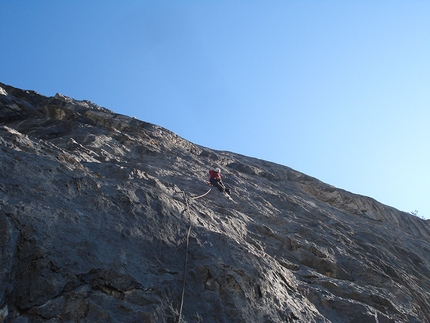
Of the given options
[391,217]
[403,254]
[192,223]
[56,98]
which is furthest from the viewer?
[391,217]

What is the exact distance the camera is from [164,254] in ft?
20.0

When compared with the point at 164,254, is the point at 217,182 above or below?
above

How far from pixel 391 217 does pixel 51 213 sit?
1625 centimetres

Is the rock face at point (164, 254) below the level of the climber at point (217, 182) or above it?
below

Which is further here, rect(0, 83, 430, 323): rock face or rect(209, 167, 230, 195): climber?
rect(209, 167, 230, 195): climber

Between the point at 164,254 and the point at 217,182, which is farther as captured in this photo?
the point at 217,182

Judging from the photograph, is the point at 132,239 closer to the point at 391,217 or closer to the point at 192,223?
the point at 192,223

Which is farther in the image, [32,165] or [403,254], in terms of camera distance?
[403,254]

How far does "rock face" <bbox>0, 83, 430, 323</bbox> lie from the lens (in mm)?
4898

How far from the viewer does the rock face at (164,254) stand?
4.90 m

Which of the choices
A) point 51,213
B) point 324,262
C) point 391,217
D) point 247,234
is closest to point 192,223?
point 247,234

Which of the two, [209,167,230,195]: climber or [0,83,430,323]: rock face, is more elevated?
[209,167,230,195]: climber

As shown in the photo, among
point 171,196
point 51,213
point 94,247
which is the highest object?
point 171,196

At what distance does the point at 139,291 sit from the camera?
5254mm
